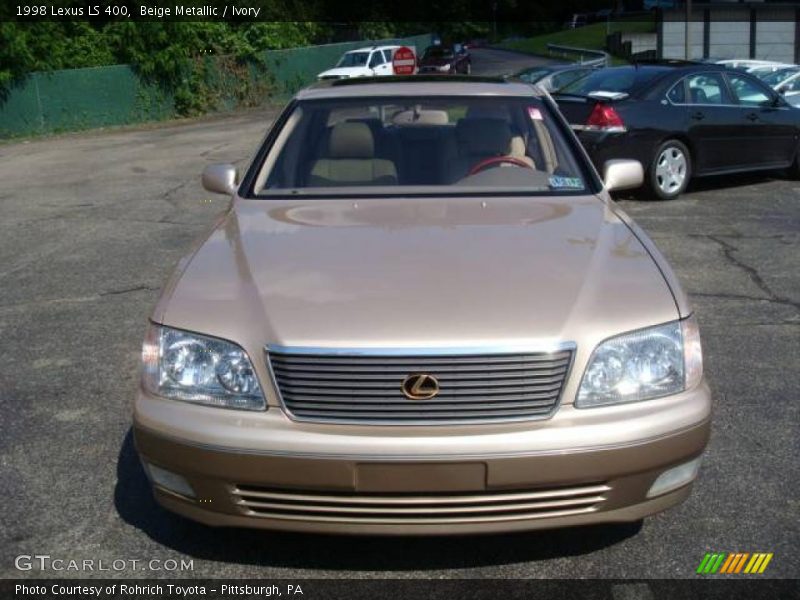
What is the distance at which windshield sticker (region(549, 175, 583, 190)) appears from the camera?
4500 millimetres

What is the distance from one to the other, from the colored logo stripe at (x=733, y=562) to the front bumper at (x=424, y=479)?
1.37ft

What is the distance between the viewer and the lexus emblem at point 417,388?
116 inches

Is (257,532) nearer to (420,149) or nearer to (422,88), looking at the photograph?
(420,149)

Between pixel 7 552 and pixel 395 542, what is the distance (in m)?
1.35

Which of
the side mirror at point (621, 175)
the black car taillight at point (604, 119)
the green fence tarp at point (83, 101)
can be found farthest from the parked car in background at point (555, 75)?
the side mirror at point (621, 175)

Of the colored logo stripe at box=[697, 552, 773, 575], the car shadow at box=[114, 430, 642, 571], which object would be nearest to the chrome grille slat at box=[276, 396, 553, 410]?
the car shadow at box=[114, 430, 642, 571]

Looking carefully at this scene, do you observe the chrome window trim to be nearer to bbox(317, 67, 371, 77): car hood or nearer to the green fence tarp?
the green fence tarp

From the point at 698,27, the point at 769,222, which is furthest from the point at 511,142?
the point at 698,27

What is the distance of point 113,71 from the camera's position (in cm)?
2614

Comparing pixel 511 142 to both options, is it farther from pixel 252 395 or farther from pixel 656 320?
pixel 252 395

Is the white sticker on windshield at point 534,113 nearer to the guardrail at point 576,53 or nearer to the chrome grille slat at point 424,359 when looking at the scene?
the chrome grille slat at point 424,359

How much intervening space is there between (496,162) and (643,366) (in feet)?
6.08

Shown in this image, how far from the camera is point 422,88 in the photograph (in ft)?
16.5

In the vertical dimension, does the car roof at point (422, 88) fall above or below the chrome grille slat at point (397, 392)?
above
